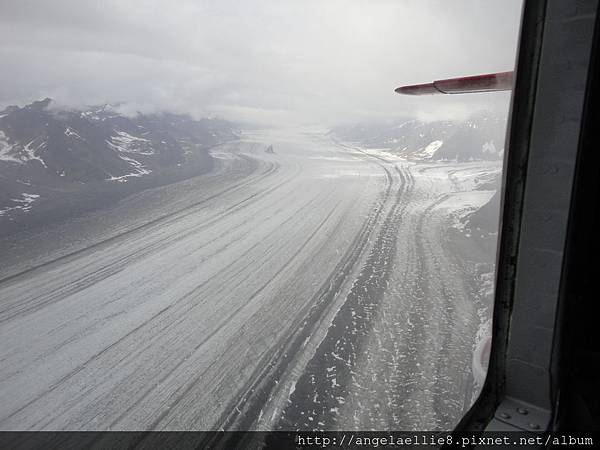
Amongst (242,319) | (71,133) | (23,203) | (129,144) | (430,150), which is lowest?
(242,319)

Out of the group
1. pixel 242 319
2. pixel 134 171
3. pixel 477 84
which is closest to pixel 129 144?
pixel 134 171

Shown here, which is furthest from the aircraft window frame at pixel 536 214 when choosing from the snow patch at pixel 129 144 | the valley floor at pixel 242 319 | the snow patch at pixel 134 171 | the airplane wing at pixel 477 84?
the snow patch at pixel 129 144

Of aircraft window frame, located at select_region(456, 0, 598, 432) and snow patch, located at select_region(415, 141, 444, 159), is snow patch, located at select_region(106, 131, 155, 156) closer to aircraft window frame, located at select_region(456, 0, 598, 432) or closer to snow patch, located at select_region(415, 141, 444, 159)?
snow patch, located at select_region(415, 141, 444, 159)

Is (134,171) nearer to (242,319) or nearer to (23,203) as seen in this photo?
(23,203)

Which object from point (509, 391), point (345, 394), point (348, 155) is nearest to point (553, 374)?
point (509, 391)

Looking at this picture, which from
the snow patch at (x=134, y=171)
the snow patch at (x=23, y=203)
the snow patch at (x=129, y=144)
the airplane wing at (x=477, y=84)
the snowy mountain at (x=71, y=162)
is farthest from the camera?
the snow patch at (x=129, y=144)

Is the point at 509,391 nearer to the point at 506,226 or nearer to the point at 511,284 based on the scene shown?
the point at 511,284

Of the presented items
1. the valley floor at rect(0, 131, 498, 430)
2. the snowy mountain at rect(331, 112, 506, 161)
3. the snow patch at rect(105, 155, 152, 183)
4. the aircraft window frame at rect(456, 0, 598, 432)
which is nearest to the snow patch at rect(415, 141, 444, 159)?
the snowy mountain at rect(331, 112, 506, 161)

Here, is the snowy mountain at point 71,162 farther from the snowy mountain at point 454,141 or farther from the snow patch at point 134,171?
the snowy mountain at point 454,141

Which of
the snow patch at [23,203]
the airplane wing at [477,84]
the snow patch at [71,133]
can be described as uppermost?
the snow patch at [71,133]
